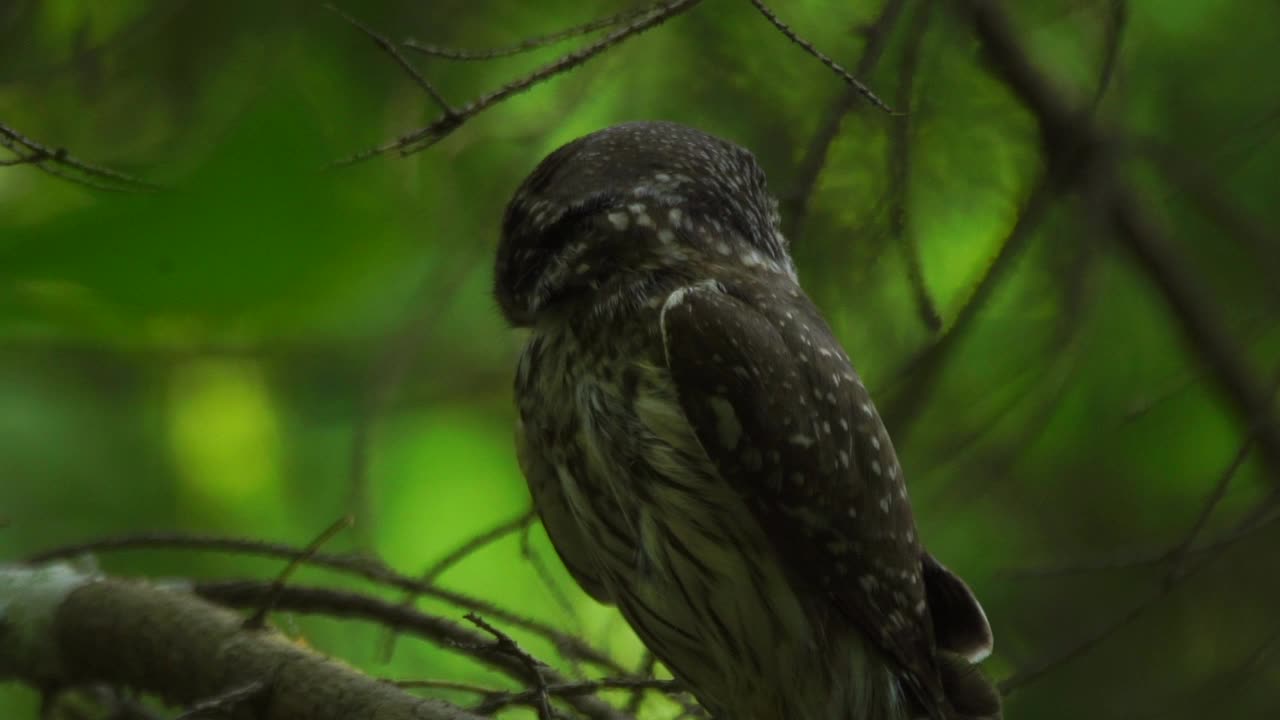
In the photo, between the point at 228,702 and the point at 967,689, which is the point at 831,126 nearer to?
the point at 967,689

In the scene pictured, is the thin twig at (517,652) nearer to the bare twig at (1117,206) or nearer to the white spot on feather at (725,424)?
the white spot on feather at (725,424)

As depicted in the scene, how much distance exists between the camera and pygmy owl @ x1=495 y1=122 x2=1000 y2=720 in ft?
6.93

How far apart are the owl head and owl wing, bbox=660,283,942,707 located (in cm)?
16

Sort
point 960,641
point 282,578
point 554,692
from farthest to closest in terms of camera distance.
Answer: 1. point 960,641
2. point 554,692
3. point 282,578

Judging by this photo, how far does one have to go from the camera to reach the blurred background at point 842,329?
2.61 meters

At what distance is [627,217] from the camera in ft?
7.68

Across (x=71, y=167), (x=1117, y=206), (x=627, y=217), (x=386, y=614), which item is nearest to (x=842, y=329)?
(x=1117, y=206)

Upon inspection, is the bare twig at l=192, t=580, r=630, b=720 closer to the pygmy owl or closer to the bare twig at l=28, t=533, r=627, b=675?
the bare twig at l=28, t=533, r=627, b=675

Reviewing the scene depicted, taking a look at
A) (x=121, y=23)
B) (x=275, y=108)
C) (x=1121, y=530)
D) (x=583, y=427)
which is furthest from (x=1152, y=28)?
(x=275, y=108)

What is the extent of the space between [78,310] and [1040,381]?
5.99 ft

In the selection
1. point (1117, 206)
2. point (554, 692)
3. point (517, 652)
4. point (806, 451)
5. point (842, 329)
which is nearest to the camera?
point (517, 652)

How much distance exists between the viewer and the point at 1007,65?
9.03 feet

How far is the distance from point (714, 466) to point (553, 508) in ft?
1.21

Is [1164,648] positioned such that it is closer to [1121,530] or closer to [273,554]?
[1121,530]
